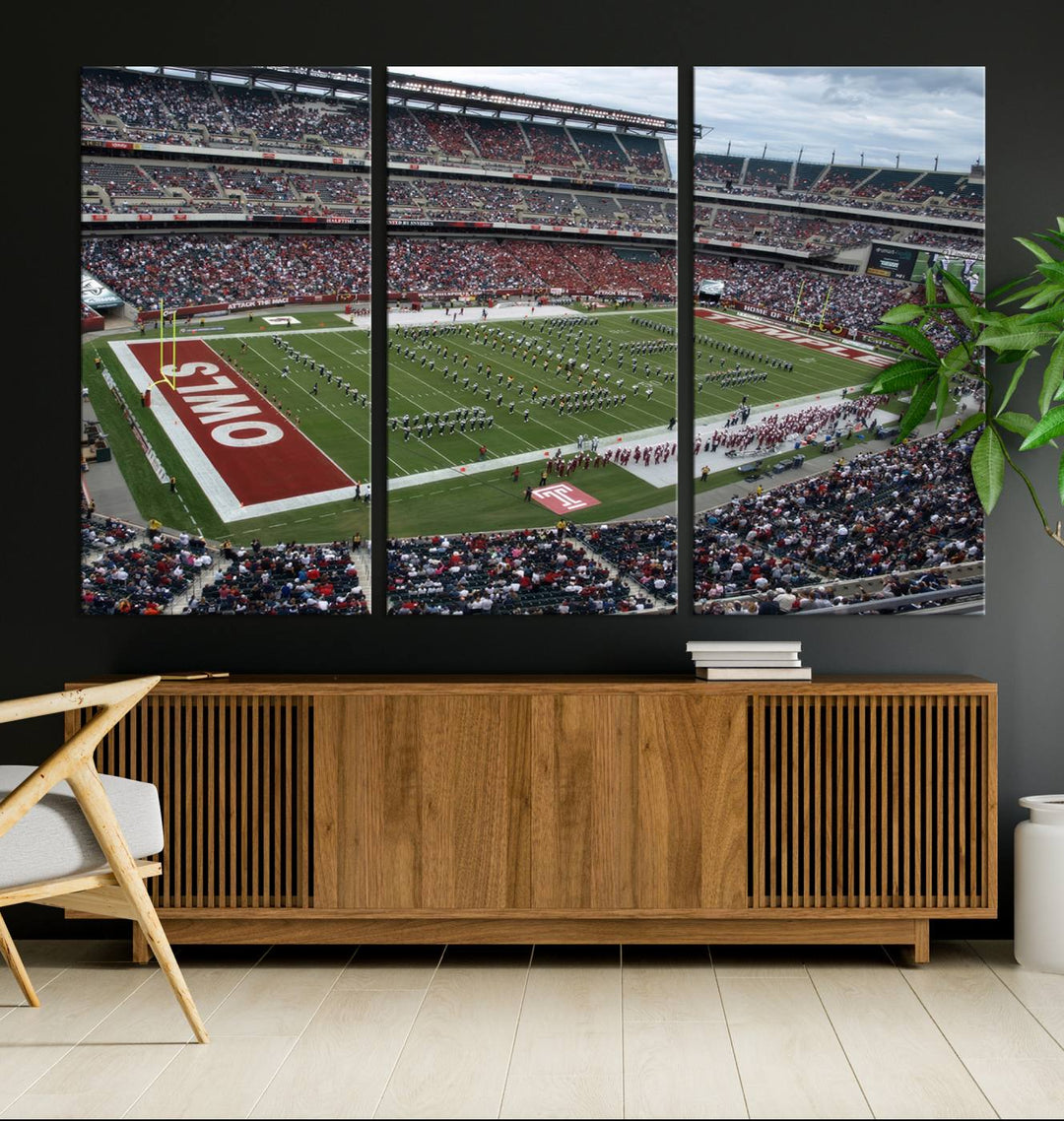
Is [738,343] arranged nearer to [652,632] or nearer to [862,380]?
[862,380]

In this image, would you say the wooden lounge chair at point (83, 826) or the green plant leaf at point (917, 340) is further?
the green plant leaf at point (917, 340)

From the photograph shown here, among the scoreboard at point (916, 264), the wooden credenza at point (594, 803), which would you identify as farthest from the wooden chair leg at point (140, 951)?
the scoreboard at point (916, 264)

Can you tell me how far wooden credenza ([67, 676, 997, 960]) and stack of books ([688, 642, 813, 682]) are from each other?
45mm

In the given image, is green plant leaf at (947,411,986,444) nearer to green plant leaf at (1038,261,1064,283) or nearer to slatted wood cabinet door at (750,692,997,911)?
green plant leaf at (1038,261,1064,283)

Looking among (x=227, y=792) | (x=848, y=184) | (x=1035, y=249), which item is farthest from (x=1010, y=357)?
(x=227, y=792)

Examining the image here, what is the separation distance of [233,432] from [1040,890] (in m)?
2.73

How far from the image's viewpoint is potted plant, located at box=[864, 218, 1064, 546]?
351 cm

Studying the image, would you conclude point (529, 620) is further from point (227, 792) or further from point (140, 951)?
point (140, 951)

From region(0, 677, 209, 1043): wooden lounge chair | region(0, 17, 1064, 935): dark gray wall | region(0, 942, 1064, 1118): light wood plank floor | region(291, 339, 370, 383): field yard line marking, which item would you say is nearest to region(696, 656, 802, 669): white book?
region(0, 17, 1064, 935): dark gray wall

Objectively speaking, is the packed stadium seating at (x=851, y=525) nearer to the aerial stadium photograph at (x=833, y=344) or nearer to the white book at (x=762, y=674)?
the aerial stadium photograph at (x=833, y=344)

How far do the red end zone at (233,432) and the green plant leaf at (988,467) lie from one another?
6.23 feet

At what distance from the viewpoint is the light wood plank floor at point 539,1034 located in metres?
2.52

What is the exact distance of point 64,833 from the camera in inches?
105

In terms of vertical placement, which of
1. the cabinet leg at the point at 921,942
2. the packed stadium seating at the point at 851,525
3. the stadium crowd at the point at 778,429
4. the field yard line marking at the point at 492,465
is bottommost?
the cabinet leg at the point at 921,942
